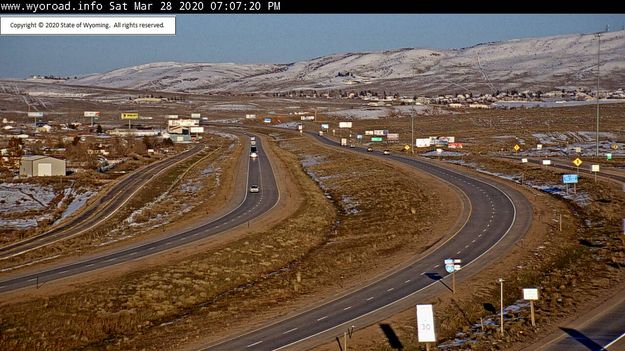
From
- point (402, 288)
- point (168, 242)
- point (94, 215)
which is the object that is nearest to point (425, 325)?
point (402, 288)

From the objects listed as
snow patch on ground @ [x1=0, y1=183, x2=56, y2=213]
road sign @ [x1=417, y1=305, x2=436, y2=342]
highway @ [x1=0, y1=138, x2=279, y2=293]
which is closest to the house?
snow patch on ground @ [x1=0, y1=183, x2=56, y2=213]

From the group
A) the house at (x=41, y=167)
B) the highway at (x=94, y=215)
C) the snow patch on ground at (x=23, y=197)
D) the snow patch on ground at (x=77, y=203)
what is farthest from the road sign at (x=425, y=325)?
the house at (x=41, y=167)

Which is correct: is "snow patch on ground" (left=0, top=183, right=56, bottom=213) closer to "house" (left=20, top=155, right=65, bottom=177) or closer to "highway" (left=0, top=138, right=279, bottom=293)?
"house" (left=20, top=155, right=65, bottom=177)

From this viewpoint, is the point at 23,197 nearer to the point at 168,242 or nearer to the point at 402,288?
the point at 168,242
